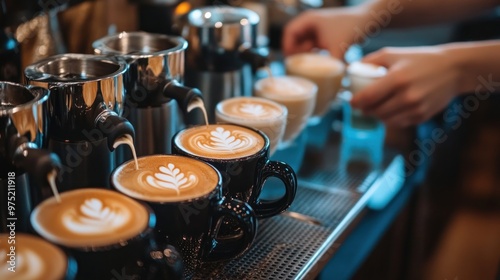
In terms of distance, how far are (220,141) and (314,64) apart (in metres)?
0.53

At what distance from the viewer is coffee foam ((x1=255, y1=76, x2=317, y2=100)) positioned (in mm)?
1073

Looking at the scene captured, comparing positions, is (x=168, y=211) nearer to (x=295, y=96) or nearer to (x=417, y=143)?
(x=295, y=96)

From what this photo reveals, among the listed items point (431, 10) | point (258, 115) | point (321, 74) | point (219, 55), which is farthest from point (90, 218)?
point (431, 10)

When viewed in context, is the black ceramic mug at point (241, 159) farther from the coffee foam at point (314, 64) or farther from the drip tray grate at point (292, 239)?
the coffee foam at point (314, 64)

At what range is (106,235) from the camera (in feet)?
1.94

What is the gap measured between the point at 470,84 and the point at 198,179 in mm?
786

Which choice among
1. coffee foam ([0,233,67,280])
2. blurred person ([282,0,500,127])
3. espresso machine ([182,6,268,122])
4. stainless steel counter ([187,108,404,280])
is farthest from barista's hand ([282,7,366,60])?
coffee foam ([0,233,67,280])

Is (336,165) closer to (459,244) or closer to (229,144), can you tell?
(229,144)

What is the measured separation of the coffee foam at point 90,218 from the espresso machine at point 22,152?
3 centimetres

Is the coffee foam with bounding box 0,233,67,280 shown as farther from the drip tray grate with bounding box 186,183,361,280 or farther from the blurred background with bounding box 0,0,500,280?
the blurred background with bounding box 0,0,500,280

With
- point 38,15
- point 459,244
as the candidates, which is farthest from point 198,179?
point 459,244

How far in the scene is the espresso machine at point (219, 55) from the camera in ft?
3.47

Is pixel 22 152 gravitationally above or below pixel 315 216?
above

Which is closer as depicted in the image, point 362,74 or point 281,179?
point 281,179
